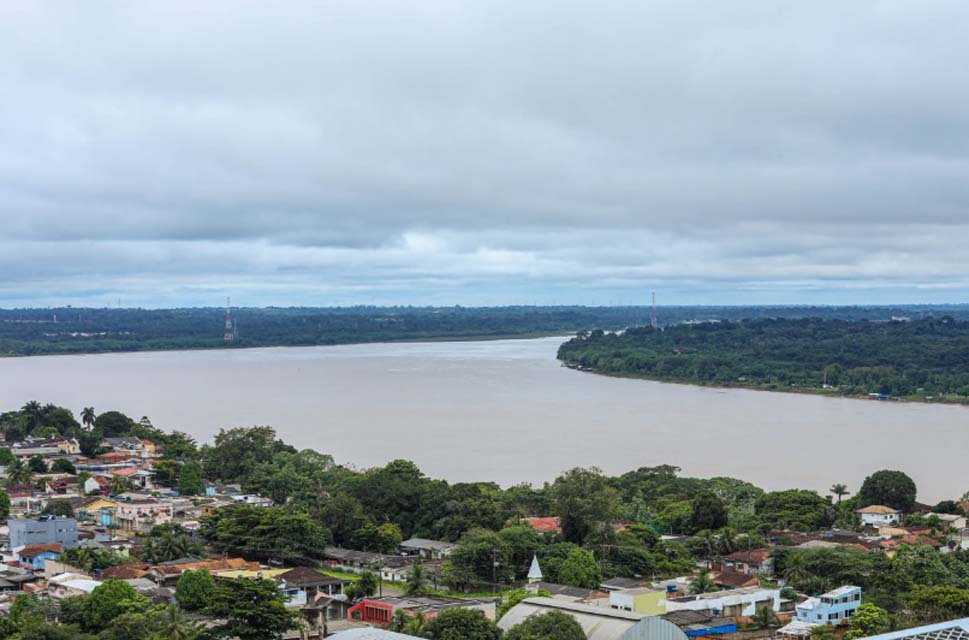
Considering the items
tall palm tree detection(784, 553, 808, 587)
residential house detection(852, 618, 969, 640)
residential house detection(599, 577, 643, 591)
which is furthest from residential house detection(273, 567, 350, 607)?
residential house detection(852, 618, 969, 640)

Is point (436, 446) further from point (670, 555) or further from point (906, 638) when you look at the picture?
point (906, 638)

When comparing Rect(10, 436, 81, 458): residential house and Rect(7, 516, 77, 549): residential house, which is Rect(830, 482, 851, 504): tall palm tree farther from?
Rect(10, 436, 81, 458): residential house

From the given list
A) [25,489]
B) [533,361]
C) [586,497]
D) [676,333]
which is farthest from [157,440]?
[676,333]

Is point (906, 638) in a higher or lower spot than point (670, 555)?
higher

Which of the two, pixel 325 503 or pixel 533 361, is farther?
Answer: pixel 533 361

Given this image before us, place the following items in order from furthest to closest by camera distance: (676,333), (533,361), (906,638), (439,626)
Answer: (676,333) < (533,361) < (439,626) < (906,638)

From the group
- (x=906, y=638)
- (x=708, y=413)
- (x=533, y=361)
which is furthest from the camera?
(x=533, y=361)

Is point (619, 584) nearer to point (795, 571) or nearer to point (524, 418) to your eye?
point (795, 571)
